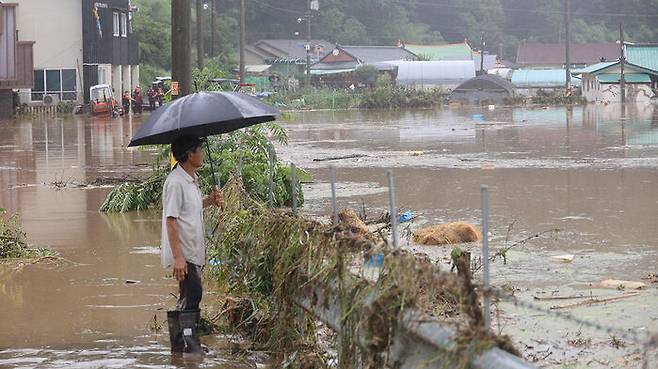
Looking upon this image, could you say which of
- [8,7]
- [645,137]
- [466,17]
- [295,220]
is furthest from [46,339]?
[466,17]

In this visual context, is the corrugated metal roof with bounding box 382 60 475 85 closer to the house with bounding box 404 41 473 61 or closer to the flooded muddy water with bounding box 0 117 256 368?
the house with bounding box 404 41 473 61

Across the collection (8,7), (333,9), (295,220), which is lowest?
(295,220)

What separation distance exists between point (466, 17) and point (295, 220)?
134326 millimetres

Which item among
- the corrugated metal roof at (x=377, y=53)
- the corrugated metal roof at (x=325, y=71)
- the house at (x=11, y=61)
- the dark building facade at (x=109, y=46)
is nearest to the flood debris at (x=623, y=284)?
the house at (x=11, y=61)

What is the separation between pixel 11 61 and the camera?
48812mm

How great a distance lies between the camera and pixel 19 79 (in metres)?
50.8

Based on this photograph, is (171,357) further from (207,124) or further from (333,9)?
(333,9)

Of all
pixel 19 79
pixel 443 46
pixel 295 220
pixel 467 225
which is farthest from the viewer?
pixel 443 46

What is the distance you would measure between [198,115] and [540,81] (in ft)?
294

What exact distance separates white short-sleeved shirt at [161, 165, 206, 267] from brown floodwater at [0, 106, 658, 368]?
738 mm

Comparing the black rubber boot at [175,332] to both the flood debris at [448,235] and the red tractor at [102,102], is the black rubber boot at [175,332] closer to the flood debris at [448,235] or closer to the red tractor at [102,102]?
the flood debris at [448,235]

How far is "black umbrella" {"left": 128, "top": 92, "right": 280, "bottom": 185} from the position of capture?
789 cm

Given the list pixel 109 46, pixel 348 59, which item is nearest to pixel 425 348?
pixel 109 46

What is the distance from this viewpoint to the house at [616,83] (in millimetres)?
79938
